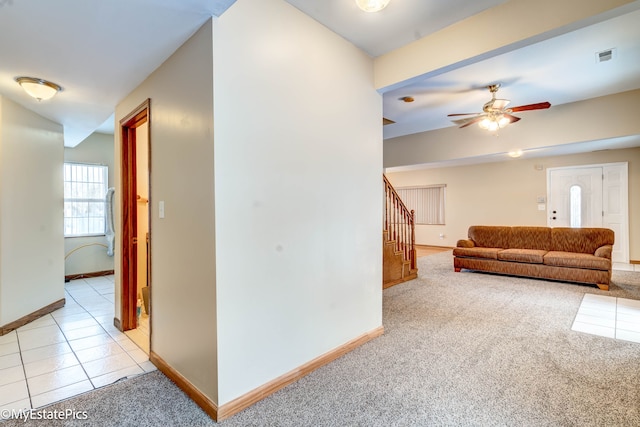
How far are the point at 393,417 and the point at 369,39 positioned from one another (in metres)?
2.72

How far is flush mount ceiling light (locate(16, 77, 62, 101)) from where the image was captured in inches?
104

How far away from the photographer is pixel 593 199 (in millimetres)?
6719

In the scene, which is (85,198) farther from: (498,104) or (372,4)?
(498,104)

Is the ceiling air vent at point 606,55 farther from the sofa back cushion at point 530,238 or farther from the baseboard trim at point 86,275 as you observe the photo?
the baseboard trim at point 86,275

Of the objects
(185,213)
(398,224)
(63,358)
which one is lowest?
(63,358)

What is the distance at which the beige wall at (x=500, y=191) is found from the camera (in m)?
6.34

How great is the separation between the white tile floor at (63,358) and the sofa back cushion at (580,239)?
627 centimetres

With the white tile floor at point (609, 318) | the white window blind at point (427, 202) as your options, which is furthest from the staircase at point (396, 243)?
the white window blind at point (427, 202)

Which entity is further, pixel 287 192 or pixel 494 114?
pixel 494 114

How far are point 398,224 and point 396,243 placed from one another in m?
0.34

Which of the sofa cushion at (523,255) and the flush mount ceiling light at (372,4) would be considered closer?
the flush mount ceiling light at (372,4)

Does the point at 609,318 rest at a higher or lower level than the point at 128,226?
lower

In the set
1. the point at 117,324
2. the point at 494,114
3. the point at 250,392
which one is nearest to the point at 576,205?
the point at 494,114

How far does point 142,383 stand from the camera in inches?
84.6
